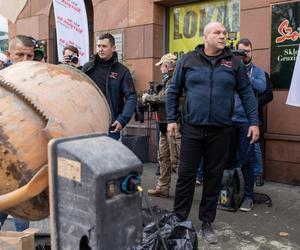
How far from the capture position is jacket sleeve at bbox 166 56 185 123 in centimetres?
432

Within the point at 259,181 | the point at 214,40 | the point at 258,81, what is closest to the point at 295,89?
the point at 258,81

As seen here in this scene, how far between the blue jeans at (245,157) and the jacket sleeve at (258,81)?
0.42 meters

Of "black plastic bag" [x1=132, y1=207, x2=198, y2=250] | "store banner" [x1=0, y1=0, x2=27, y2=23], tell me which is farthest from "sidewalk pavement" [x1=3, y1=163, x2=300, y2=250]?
"store banner" [x1=0, y1=0, x2=27, y2=23]

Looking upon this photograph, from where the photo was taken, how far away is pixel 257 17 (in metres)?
6.29

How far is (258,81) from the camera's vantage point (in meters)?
5.09

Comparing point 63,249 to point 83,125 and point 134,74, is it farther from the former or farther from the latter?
point 134,74

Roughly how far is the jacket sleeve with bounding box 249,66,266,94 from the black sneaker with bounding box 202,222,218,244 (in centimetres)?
165

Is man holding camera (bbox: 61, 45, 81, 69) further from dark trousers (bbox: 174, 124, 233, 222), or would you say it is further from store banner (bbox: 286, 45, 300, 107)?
store banner (bbox: 286, 45, 300, 107)

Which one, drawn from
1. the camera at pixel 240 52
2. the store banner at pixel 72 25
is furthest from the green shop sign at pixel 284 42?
the store banner at pixel 72 25

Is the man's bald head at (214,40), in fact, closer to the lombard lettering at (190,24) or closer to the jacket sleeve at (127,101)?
the jacket sleeve at (127,101)

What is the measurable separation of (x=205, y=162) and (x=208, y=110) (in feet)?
1.72

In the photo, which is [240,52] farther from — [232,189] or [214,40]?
[232,189]

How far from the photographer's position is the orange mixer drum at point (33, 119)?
→ 2.24m

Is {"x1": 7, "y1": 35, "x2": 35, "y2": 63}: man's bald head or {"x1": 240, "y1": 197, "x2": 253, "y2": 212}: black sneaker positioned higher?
{"x1": 7, "y1": 35, "x2": 35, "y2": 63}: man's bald head
